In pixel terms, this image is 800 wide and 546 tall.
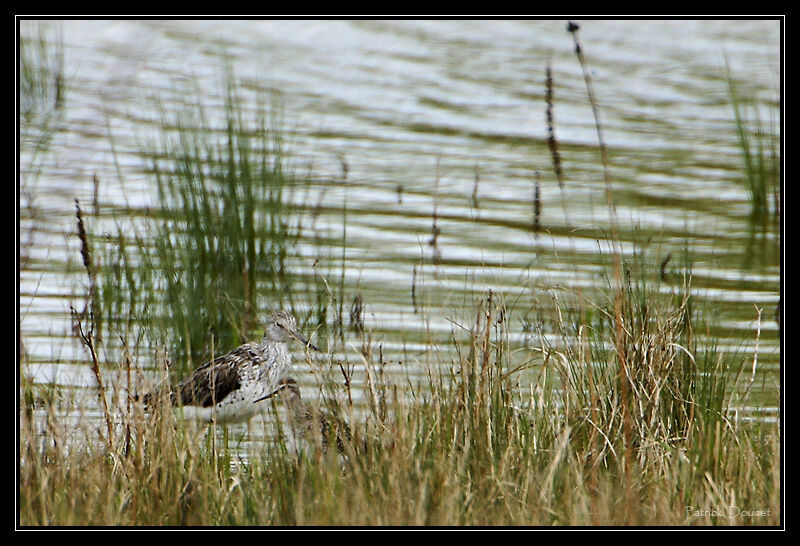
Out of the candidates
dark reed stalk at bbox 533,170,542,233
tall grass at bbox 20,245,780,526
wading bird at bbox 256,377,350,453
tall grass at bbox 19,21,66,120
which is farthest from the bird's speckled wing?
dark reed stalk at bbox 533,170,542,233

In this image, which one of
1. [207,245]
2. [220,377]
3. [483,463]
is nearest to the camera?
[483,463]

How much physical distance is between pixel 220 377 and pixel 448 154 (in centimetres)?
385

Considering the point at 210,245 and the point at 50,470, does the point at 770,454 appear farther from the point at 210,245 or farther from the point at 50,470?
the point at 210,245

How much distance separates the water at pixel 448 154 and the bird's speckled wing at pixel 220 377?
407 mm

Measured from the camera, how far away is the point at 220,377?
5320 mm

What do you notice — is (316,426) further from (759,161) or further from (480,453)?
(759,161)

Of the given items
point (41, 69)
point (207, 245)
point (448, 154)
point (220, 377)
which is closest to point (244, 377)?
point (220, 377)

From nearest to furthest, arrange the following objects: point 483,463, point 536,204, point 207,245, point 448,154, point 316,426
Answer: point 316,426 < point 483,463 < point 207,245 < point 536,204 < point 448,154

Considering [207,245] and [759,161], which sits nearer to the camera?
[207,245]

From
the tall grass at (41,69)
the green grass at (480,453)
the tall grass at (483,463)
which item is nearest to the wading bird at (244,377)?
the green grass at (480,453)

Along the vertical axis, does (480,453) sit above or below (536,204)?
below
